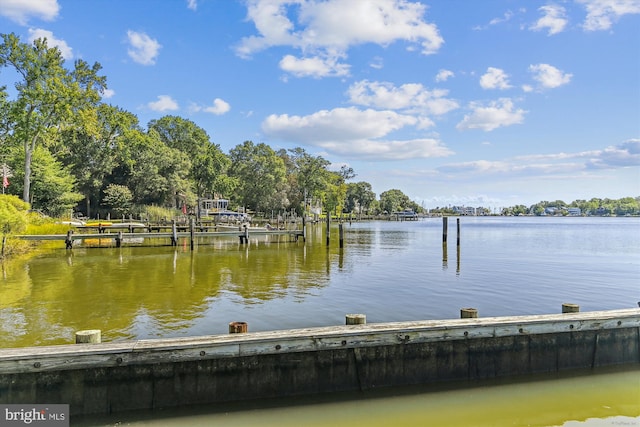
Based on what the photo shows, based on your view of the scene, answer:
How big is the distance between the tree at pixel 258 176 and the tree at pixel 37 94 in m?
43.9

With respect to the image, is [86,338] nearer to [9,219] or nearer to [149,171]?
[9,219]

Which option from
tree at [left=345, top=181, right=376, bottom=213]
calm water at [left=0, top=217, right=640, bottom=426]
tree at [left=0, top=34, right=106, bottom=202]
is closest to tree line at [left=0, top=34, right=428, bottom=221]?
tree at [left=0, top=34, right=106, bottom=202]

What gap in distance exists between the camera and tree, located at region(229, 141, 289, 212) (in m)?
87.6

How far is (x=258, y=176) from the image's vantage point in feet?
289

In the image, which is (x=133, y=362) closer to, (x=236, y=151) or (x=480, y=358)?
(x=480, y=358)

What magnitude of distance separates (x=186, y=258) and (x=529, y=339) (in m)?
23.3

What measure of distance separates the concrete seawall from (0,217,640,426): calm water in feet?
0.94

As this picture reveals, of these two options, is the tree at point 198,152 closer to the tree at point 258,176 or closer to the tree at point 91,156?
the tree at point 258,176

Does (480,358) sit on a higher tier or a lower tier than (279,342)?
lower

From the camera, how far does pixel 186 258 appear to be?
2758 cm

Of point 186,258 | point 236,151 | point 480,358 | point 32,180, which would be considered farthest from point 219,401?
point 236,151

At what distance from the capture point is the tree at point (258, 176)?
87625 mm

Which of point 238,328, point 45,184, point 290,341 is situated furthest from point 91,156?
point 290,341

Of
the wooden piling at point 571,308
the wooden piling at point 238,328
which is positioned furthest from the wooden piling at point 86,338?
the wooden piling at point 571,308
